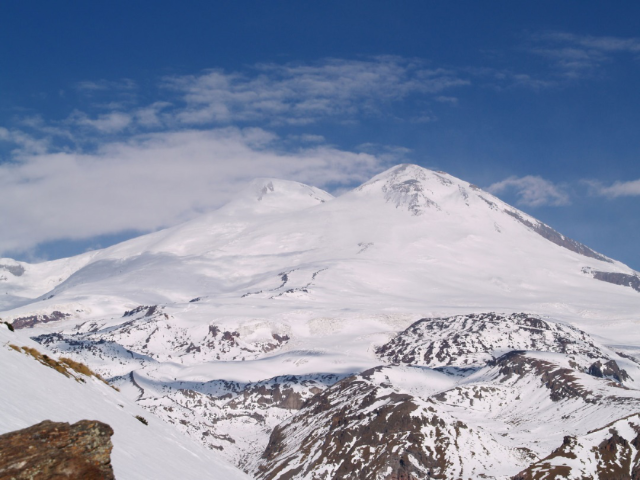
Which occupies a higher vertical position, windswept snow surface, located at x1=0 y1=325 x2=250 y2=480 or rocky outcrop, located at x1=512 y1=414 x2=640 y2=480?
rocky outcrop, located at x1=512 y1=414 x2=640 y2=480

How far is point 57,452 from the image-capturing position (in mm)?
10555

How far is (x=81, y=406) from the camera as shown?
731 inches

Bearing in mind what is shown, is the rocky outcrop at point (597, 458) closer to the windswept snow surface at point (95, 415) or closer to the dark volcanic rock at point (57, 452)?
the windswept snow surface at point (95, 415)

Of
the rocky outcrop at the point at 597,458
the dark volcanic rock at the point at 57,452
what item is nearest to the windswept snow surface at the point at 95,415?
the dark volcanic rock at the point at 57,452

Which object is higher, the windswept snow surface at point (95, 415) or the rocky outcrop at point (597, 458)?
the rocky outcrop at point (597, 458)

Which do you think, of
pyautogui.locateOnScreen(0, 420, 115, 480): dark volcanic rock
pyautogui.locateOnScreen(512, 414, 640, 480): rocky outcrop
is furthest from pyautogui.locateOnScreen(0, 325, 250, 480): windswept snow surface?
pyautogui.locateOnScreen(512, 414, 640, 480): rocky outcrop

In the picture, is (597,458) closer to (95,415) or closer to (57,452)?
(95,415)

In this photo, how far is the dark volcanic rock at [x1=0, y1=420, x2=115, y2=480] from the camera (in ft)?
33.1

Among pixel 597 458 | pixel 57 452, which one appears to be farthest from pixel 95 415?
pixel 597 458

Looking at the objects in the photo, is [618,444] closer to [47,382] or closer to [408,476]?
[408,476]

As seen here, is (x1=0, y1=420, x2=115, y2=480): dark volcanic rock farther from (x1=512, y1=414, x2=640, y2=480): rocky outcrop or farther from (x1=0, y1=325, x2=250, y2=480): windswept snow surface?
(x1=512, y1=414, x2=640, y2=480): rocky outcrop

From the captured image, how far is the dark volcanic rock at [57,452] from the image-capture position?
33.1ft

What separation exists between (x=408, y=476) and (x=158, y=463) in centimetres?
19545

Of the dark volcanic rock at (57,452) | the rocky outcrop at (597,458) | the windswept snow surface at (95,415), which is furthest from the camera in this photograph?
the rocky outcrop at (597,458)
